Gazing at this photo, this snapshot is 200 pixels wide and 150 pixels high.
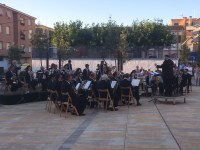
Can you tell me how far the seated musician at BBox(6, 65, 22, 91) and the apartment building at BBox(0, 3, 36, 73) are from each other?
139 feet

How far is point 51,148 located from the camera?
28.0 ft

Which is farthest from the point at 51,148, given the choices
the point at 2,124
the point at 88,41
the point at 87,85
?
the point at 88,41

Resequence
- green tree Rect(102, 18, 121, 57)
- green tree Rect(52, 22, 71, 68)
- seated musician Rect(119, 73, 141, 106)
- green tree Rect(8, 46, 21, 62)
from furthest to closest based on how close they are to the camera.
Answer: green tree Rect(8, 46, 21, 62) < green tree Rect(52, 22, 71, 68) < green tree Rect(102, 18, 121, 57) < seated musician Rect(119, 73, 141, 106)

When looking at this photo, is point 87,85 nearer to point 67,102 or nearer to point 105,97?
point 105,97

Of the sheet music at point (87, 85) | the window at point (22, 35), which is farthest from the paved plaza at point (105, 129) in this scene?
the window at point (22, 35)

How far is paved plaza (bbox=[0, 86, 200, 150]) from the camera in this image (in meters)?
8.77

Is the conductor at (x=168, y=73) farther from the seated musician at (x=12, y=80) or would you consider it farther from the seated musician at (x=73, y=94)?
the seated musician at (x=12, y=80)

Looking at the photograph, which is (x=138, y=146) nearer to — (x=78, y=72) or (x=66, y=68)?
(x=78, y=72)

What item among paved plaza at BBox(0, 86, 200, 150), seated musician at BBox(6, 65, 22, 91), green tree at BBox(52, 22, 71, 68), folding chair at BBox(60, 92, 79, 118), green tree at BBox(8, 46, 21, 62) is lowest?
paved plaza at BBox(0, 86, 200, 150)

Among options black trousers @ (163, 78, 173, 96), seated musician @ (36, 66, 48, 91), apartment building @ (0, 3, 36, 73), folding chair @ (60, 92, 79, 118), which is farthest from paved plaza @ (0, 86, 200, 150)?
apartment building @ (0, 3, 36, 73)

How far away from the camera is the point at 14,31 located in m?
68.0

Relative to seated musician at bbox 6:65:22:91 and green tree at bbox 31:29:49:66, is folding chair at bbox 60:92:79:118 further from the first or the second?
green tree at bbox 31:29:49:66

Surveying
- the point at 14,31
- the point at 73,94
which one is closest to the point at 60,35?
the point at 14,31

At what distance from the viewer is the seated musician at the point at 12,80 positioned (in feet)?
60.8
